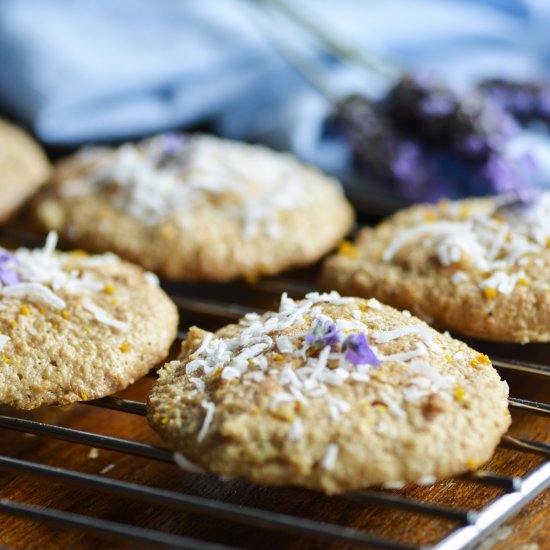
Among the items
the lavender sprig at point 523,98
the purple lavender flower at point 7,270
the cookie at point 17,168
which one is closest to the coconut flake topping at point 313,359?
the purple lavender flower at point 7,270

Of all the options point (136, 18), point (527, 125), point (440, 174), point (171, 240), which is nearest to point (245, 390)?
point (171, 240)

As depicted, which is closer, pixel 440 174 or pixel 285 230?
pixel 285 230

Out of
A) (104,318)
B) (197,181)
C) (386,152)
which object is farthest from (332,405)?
(386,152)

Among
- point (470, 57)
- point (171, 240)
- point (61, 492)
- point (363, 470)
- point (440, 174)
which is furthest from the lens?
point (470, 57)

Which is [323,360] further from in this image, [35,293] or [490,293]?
[35,293]

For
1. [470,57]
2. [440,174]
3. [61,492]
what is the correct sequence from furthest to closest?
[470,57] < [440,174] < [61,492]

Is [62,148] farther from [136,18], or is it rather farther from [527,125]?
[527,125]

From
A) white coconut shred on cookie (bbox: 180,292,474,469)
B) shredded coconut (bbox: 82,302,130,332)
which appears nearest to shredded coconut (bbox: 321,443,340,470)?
white coconut shred on cookie (bbox: 180,292,474,469)

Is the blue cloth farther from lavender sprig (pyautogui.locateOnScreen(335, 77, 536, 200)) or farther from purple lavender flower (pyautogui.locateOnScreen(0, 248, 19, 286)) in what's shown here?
purple lavender flower (pyautogui.locateOnScreen(0, 248, 19, 286))
